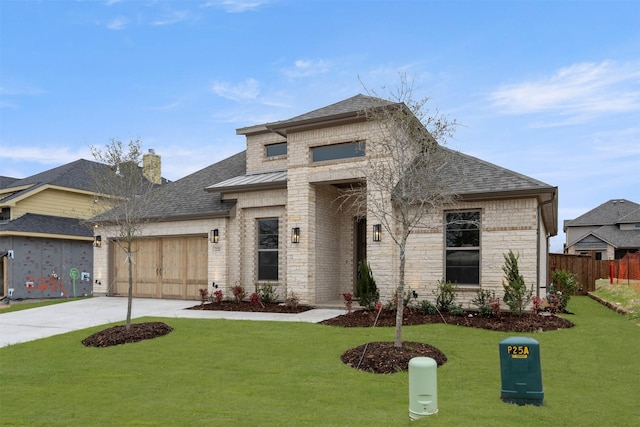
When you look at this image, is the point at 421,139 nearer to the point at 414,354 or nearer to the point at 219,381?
the point at 414,354

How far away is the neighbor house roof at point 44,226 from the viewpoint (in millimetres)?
22062

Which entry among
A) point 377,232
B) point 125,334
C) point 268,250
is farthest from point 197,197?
point 125,334

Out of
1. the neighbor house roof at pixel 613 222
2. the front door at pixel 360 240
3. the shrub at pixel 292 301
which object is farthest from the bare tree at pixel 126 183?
the neighbor house roof at pixel 613 222

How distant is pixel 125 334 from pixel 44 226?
1720cm

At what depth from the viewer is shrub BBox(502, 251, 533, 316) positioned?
11102 mm

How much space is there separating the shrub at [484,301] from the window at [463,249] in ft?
1.51

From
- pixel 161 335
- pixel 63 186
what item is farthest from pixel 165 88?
pixel 161 335

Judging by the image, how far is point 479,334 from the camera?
9633mm

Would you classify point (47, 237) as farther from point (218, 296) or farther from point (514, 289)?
point (514, 289)

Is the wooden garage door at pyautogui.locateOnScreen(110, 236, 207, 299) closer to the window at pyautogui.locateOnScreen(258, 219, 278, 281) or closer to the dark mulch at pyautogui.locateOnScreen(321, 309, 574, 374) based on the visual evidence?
the window at pyautogui.locateOnScreen(258, 219, 278, 281)

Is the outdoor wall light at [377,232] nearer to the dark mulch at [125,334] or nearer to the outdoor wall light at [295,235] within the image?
the outdoor wall light at [295,235]

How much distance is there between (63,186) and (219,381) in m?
23.4

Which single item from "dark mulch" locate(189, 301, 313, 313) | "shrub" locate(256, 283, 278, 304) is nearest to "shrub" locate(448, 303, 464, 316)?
"dark mulch" locate(189, 301, 313, 313)

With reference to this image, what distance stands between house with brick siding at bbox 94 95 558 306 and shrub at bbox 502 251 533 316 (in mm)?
503
